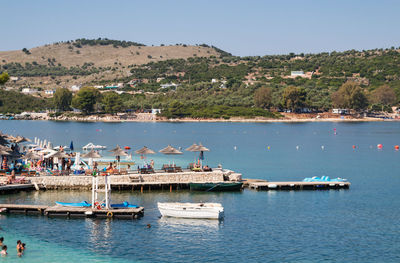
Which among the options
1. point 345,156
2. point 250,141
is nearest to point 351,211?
point 345,156

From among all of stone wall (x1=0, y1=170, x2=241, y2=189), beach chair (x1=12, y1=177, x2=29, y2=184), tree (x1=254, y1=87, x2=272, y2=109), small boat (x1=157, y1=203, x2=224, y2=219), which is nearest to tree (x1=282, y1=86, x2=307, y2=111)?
tree (x1=254, y1=87, x2=272, y2=109)

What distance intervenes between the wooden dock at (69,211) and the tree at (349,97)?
16247cm

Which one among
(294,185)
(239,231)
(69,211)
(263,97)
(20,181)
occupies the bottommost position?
(239,231)

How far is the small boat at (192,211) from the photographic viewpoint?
38.9 meters

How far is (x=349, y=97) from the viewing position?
191m

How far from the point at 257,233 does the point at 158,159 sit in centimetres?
3681

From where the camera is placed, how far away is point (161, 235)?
3525 centimetres

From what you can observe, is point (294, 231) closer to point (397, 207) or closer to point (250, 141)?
point (397, 207)

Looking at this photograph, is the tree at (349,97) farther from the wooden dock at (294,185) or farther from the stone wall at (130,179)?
the stone wall at (130,179)

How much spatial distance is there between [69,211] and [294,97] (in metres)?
158

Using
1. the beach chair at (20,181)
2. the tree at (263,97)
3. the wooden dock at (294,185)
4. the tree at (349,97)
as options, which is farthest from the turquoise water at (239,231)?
the tree at (263,97)

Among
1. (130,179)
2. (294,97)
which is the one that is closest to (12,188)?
(130,179)

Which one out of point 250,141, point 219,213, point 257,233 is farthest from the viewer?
point 250,141

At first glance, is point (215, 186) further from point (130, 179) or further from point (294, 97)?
point (294, 97)
